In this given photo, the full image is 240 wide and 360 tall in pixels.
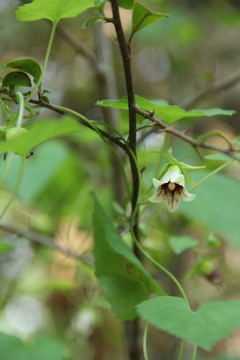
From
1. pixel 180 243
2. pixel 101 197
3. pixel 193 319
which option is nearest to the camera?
pixel 193 319

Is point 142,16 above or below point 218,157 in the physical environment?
above

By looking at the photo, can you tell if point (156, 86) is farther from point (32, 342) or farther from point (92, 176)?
point (32, 342)

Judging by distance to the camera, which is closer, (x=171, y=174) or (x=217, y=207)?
(x=171, y=174)

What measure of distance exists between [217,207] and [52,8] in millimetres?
490

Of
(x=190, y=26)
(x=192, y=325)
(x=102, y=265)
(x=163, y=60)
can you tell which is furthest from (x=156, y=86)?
(x=192, y=325)

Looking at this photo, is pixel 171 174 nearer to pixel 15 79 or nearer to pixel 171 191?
pixel 171 191

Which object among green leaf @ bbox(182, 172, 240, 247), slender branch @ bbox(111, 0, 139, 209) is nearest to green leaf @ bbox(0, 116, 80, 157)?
slender branch @ bbox(111, 0, 139, 209)

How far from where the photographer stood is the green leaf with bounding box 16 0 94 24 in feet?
1.31

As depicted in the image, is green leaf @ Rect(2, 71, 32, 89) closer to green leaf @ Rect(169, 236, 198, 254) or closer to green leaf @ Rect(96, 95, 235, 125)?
green leaf @ Rect(96, 95, 235, 125)

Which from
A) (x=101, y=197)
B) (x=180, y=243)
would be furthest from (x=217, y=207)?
(x=101, y=197)

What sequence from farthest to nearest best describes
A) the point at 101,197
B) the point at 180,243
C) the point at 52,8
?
the point at 101,197 → the point at 180,243 → the point at 52,8

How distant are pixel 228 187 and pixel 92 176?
0.40 m

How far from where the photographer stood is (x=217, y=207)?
0.77 m

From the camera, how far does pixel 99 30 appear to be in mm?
858
